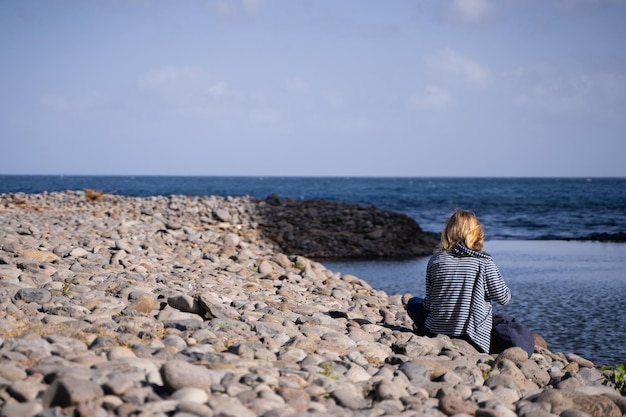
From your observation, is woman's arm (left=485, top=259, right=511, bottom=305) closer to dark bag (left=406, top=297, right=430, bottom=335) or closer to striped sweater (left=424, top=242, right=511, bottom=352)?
striped sweater (left=424, top=242, right=511, bottom=352)

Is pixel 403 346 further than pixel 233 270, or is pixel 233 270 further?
pixel 233 270

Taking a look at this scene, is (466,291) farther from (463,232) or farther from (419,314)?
(419,314)

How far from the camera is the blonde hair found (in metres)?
5.34

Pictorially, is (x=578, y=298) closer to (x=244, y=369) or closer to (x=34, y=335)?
(x=244, y=369)

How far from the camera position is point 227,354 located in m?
4.11

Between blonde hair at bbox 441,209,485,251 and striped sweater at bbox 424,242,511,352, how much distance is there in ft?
0.19

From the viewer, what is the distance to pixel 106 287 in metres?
6.21

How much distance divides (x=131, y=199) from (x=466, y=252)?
16.6 metres

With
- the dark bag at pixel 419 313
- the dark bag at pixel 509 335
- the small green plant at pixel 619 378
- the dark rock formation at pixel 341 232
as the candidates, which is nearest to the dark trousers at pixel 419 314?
the dark bag at pixel 419 313

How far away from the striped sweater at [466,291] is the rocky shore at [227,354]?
200mm

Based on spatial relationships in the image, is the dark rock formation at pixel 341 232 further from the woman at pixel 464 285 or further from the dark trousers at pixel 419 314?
the woman at pixel 464 285

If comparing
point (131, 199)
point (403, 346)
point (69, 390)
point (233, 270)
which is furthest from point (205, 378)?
point (131, 199)

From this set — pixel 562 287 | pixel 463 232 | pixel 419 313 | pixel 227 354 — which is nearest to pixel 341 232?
pixel 562 287

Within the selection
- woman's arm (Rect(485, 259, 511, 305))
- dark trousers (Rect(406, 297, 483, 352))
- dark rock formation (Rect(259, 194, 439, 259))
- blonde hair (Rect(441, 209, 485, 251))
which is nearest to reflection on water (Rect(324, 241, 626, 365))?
dark rock formation (Rect(259, 194, 439, 259))
